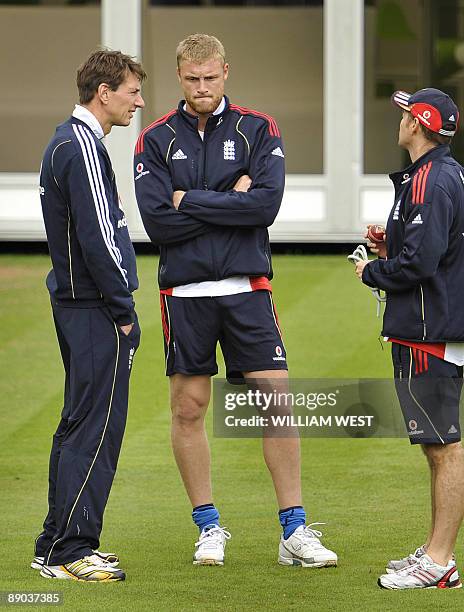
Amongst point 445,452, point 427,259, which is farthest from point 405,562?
point 427,259

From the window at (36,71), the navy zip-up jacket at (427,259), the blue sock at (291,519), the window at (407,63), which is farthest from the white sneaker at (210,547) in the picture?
the window at (36,71)

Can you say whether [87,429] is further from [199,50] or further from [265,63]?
[265,63]

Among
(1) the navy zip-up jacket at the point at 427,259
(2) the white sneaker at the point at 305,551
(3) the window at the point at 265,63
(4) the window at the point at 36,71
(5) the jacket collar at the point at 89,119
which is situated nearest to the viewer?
(1) the navy zip-up jacket at the point at 427,259

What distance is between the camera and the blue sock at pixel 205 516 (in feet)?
19.4

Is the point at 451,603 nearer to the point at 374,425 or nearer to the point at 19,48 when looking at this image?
the point at 374,425

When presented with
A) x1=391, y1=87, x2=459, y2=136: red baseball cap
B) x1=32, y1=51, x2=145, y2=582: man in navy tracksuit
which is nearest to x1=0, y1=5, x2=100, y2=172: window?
x1=32, y1=51, x2=145, y2=582: man in navy tracksuit

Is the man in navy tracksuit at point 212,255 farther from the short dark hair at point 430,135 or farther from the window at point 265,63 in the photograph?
the window at point 265,63

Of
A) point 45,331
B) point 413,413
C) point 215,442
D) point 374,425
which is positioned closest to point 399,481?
point 374,425

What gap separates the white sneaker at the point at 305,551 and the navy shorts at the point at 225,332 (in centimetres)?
69

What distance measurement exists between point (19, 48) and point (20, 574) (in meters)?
13.7

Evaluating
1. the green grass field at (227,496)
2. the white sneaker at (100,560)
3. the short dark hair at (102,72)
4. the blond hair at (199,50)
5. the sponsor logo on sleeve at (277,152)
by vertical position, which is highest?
the blond hair at (199,50)

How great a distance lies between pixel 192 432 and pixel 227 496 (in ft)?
4.28

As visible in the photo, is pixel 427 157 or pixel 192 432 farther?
pixel 192 432

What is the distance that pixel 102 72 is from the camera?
549cm
